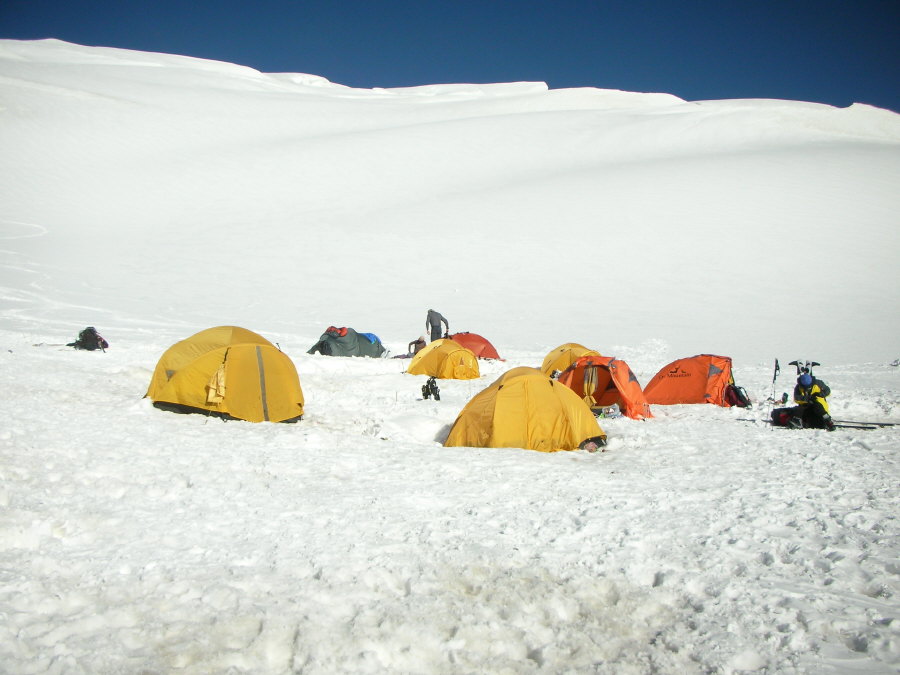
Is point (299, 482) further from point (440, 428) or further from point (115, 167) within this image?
point (115, 167)

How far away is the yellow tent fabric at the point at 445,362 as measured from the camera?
14.2 metres

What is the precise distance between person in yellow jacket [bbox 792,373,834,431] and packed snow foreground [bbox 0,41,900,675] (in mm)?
739

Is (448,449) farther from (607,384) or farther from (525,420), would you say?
(607,384)

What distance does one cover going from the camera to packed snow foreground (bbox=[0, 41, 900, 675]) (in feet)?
12.1

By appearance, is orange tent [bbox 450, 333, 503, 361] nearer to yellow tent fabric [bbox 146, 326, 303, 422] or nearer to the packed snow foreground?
the packed snow foreground

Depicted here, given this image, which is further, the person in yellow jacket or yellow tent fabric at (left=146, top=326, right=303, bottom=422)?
the person in yellow jacket

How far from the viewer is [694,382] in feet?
39.5

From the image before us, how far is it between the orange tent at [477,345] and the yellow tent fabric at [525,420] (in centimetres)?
814

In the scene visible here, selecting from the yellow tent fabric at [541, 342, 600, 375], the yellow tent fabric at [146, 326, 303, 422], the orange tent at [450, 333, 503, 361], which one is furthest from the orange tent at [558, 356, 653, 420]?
the yellow tent fabric at [146, 326, 303, 422]

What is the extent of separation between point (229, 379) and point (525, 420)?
13.7 feet

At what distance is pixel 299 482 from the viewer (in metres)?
6.11

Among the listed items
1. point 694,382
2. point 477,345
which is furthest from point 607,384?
point 477,345

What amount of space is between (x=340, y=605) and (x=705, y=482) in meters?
4.11

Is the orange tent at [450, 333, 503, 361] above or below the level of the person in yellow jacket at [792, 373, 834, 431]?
above
